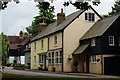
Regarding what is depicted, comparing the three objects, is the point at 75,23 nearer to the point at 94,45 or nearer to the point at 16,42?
the point at 94,45

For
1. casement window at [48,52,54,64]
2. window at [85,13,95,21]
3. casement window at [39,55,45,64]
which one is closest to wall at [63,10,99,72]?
window at [85,13,95,21]

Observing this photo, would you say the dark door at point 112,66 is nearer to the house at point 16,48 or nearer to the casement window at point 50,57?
the casement window at point 50,57

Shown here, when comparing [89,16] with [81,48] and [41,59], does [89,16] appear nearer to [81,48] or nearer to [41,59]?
[81,48]

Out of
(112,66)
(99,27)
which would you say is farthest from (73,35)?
(112,66)

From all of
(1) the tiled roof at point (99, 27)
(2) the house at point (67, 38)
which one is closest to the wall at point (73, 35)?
(2) the house at point (67, 38)

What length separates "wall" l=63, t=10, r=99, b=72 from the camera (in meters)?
37.2

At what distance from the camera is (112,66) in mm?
31359

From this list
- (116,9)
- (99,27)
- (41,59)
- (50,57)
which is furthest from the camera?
(116,9)

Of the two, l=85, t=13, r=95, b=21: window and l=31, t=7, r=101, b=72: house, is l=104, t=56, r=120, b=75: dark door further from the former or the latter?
l=85, t=13, r=95, b=21: window

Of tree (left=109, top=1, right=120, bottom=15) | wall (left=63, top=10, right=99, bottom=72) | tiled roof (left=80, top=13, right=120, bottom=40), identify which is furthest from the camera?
tree (left=109, top=1, right=120, bottom=15)

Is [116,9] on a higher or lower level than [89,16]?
higher

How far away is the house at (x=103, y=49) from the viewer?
31438mm

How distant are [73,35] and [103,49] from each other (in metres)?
6.86

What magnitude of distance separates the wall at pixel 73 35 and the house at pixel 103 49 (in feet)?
4.57
